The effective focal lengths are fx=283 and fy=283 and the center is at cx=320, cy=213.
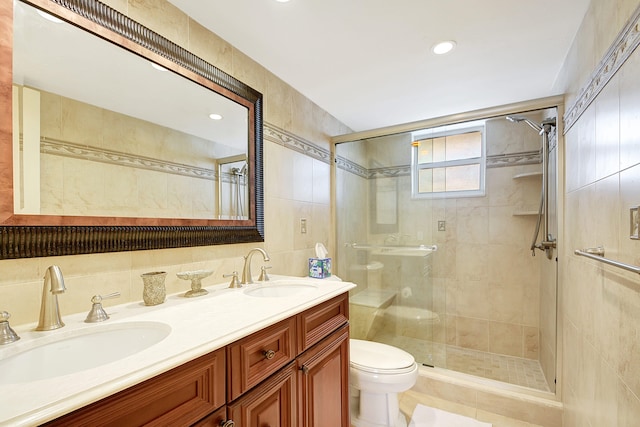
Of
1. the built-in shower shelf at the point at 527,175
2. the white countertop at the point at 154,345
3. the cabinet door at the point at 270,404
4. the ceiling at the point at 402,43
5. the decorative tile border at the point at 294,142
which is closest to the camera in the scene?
the white countertop at the point at 154,345

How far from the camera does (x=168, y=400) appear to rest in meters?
0.68

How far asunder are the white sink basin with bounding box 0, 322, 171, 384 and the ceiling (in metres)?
1.35

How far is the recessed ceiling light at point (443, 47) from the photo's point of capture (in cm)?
154

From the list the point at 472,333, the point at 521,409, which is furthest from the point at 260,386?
the point at 472,333

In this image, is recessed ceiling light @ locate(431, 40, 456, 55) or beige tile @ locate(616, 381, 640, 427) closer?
beige tile @ locate(616, 381, 640, 427)

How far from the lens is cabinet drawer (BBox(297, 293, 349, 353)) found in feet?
3.72

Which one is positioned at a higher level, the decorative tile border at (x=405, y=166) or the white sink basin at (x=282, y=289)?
the decorative tile border at (x=405, y=166)

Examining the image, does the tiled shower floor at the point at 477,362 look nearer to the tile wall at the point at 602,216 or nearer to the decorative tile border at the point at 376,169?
the tile wall at the point at 602,216

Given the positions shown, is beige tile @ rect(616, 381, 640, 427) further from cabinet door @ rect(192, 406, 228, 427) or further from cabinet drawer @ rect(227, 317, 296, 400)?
cabinet door @ rect(192, 406, 228, 427)

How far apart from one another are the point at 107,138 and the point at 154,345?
772mm

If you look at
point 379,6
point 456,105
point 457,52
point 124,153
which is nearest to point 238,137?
point 124,153

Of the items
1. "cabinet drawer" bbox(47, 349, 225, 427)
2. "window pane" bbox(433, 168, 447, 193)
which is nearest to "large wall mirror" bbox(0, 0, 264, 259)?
"cabinet drawer" bbox(47, 349, 225, 427)

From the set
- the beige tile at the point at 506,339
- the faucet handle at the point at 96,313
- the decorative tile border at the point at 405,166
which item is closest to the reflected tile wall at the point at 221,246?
the faucet handle at the point at 96,313

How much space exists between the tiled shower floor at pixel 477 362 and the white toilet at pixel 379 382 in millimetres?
613
